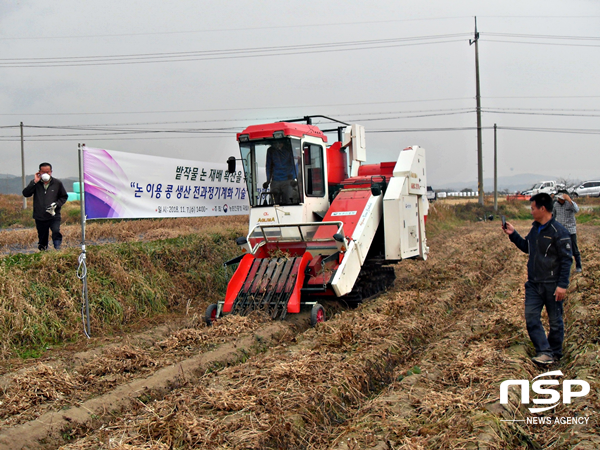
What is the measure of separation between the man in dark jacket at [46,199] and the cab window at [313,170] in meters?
4.31

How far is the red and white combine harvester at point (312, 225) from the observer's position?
838 cm

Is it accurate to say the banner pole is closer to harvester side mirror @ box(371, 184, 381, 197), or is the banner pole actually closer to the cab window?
the cab window

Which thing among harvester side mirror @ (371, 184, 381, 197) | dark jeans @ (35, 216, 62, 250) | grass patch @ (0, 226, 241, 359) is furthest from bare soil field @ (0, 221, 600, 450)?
dark jeans @ (35, 216, 62, 250)

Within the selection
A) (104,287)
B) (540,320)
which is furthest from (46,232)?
(540,320)

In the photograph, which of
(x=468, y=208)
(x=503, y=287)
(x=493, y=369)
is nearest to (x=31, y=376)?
(x=493, y=369)

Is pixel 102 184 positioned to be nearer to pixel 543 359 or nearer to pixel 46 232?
pixel 46 232

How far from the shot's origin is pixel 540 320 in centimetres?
571

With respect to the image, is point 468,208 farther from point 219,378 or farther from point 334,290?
point 219,378

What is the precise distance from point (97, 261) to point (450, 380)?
6384 mm

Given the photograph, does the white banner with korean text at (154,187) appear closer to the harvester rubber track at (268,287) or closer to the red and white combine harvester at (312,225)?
the red and white combine harvester at (312,225)

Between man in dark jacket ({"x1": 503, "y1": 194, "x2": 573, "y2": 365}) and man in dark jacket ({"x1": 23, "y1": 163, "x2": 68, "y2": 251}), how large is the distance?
300 inches

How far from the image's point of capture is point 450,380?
5.13 m

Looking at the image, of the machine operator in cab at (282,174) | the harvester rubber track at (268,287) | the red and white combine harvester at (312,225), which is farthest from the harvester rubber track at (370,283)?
the machine operator in cab at (282,174)

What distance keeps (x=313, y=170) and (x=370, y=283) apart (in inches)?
93.9
